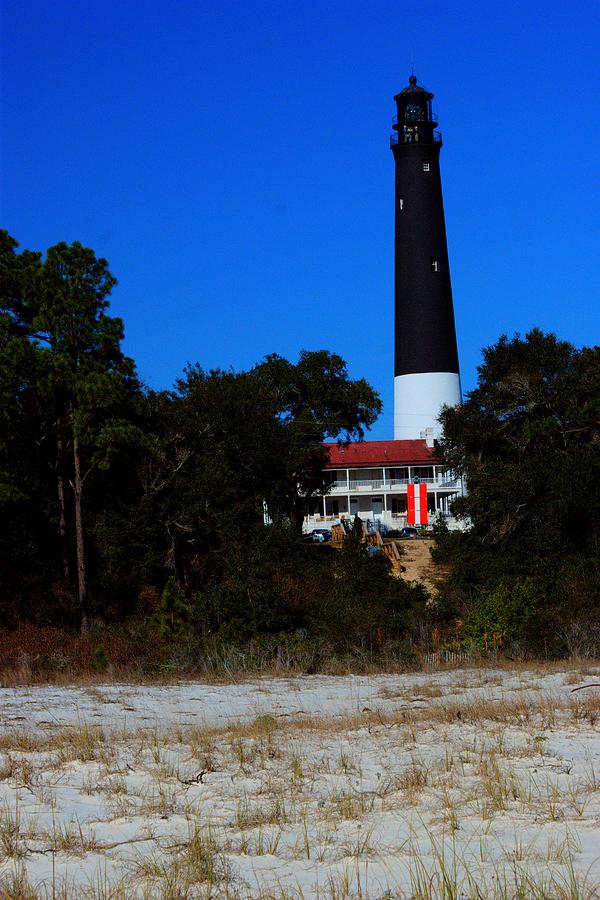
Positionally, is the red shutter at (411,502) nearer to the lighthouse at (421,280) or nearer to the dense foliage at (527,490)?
the lighthouse at (421,280)

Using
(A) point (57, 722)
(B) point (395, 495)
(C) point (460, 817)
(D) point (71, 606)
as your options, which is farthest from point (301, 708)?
(B) point (395, 495)

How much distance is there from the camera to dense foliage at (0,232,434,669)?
25.2 m

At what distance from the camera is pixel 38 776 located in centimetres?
774

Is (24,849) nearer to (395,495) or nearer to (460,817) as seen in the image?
(460,817)

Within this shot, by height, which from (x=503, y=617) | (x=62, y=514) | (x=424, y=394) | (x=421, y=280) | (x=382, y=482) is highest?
(x=421, y=280)

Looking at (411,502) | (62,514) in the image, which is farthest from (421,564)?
(62,514)

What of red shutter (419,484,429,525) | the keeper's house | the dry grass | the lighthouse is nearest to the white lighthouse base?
the lighthouse

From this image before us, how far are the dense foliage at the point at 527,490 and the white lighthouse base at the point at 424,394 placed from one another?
10.5 meters

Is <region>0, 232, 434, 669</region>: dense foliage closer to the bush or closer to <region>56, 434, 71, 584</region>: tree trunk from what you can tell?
<region>56, 434, 71, 584</region>: tree trunk

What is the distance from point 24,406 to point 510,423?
1901cm

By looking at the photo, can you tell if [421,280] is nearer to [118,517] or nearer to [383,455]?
[383,455]

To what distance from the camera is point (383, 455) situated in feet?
204

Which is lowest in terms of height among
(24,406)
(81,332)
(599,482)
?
(599,482)

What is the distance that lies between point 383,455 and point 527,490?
28.1 m
